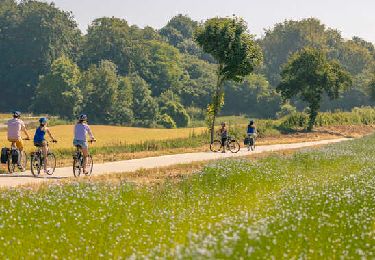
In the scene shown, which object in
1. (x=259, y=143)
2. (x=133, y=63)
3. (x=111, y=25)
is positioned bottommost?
(x=259, y=143)

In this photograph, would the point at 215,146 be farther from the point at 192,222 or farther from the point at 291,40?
the point at 291,40

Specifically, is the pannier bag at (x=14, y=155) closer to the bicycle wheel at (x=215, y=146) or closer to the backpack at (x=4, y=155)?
the backpack at (x=4, y=155)

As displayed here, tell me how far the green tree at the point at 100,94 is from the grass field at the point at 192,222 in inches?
2646

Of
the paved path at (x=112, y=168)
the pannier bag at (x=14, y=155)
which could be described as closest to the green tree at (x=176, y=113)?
the paved path at (x=112, y=168)

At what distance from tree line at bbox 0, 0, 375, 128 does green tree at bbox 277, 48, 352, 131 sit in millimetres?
25587

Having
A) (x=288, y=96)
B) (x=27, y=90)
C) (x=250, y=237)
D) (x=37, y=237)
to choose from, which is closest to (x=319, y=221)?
(x=250, y=237)

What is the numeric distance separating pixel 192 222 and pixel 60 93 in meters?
74.1

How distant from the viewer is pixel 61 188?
13758 mm

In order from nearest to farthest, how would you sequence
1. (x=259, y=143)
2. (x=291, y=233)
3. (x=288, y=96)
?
(x=291, y=233), (x=259, y=143), (x=288, y=96)

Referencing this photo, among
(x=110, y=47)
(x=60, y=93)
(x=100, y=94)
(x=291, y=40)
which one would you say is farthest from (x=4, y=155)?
(x=291, y=40)

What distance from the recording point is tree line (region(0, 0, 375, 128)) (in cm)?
8275

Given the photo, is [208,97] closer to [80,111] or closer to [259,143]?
[80,111]

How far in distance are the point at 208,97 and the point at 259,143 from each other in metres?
65.2

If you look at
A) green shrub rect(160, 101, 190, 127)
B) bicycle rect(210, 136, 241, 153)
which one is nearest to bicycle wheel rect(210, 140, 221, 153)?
bicycle rect(210, 136, 241, 153)
